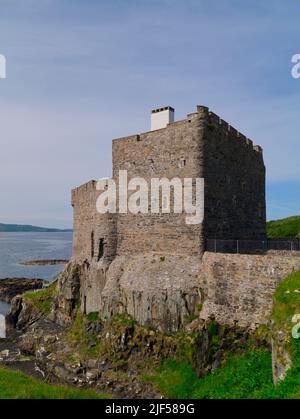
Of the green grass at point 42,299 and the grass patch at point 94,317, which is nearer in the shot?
the grass patch at point 94,317

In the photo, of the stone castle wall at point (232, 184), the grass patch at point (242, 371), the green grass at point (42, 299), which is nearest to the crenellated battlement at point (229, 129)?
the stone castle wall at point (232, 184)

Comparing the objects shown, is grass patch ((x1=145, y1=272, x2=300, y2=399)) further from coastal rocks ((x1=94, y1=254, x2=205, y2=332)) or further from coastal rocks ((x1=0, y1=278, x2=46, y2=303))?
coastal rocks ((x1=0, y1=278, x2=46, y2=303))

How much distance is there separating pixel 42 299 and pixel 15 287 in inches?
993

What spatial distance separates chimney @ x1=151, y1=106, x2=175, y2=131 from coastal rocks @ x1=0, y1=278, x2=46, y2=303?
140 ft

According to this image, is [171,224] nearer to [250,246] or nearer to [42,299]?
[250,246]

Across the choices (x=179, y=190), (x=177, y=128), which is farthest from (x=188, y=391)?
(x=177, y=128)

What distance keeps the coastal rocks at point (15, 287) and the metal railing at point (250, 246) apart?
1765 inches

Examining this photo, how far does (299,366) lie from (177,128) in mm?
15347

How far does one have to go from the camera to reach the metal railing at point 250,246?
2145 cm

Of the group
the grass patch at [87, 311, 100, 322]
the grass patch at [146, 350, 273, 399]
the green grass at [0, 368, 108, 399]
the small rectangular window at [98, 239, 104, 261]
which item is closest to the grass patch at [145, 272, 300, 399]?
the grass patch at [146, 350, 273, 399]

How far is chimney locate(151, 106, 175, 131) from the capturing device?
82.0 ft

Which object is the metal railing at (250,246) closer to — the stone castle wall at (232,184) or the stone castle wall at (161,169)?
the stone castle wall at (161,169)

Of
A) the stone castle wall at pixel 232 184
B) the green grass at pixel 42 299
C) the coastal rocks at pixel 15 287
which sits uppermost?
the stone castle wall at pixel 232 184
